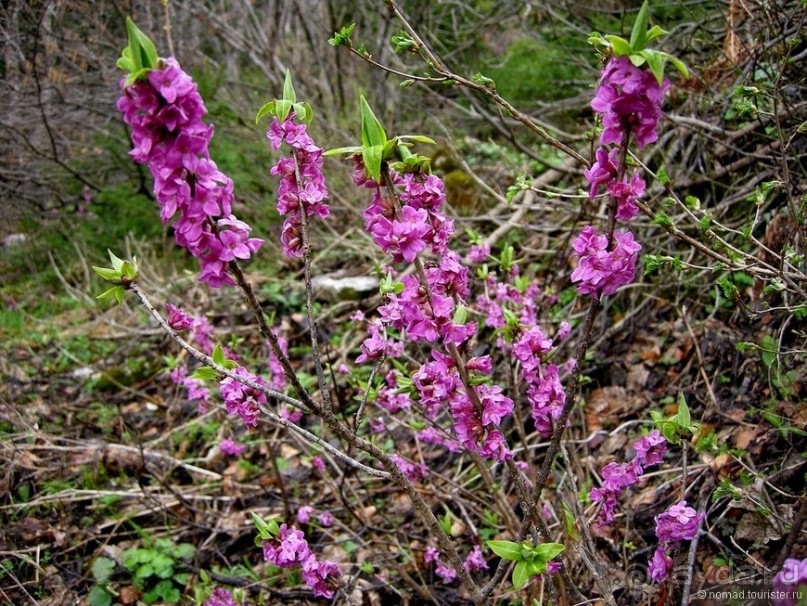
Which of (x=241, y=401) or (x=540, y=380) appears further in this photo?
(x=540, y=380)

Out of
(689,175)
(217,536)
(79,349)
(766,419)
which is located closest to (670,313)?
(689,175)

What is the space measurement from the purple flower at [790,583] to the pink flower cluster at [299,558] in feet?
→ 4.50

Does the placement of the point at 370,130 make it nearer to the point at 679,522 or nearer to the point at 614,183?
the point at 614,183

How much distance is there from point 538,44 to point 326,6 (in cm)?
422

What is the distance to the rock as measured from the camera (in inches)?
208

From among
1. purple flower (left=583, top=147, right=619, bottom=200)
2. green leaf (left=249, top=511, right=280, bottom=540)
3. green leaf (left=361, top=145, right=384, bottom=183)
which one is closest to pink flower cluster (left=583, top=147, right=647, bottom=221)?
purple flower (left=583, top=147, right=619, bottom=200)

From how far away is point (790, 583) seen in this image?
103 cm

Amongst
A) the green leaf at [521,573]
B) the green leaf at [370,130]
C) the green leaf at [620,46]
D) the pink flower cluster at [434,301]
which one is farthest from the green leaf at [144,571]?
the green leaf at [620,46]

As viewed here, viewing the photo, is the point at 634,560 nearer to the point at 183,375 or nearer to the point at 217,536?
the point at 217,536

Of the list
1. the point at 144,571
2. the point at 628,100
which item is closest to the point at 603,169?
the point at 628,100

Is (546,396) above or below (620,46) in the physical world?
below

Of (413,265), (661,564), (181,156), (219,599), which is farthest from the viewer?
(219,599)

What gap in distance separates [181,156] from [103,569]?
9.63 feet

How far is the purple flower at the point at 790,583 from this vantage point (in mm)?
965
